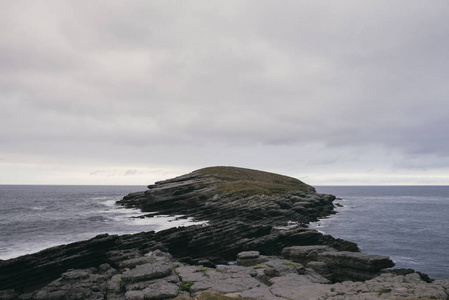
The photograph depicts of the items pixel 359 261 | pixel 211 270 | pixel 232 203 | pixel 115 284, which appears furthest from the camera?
pixel 232 203

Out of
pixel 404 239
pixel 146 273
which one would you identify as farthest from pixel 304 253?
pixel 404 239

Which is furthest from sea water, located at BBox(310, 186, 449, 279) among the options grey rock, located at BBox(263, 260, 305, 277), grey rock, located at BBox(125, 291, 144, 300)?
grey rock, located at BBox(125, 291, 144, 300)

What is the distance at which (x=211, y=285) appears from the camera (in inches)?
805

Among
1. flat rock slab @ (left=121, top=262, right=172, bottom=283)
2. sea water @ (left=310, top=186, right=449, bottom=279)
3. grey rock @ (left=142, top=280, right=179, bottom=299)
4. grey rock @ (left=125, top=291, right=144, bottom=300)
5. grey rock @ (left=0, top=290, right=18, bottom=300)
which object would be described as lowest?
sea water @ (left=310, top=186, right=449, bottom=279)

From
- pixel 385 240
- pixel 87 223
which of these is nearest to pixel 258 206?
pixel 385 240

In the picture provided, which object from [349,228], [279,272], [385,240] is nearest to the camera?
[279,272]

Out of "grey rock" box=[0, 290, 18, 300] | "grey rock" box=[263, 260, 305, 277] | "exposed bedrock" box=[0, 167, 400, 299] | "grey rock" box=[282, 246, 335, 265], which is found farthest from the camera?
"grey rock" box=[282, 246, 335, 265]

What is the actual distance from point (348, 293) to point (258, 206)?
47827mm

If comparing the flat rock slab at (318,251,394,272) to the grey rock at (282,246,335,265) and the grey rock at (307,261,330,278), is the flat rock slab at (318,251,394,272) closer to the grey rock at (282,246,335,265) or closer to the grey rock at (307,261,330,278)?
the grey rock at (307,261,330,278)

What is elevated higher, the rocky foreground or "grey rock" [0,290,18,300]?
the rocky foreground

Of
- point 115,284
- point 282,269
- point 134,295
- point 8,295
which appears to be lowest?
point 8,295

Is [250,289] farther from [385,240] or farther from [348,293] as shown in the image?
[385,240]

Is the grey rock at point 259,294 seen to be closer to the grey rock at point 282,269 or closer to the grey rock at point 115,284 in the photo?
the grey rock at point 282,269

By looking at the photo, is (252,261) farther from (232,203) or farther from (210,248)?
(232,203)
